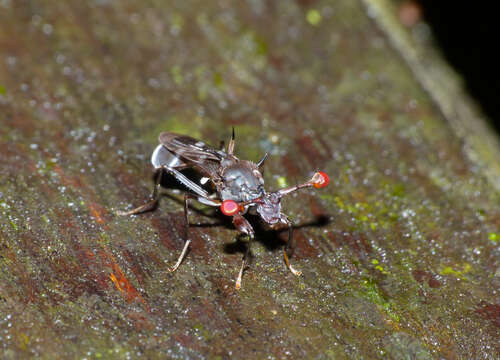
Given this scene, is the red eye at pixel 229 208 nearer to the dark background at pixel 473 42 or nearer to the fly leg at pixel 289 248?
the fly leg at pixel 289 248

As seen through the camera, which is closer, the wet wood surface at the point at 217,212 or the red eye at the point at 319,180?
the wet wood surface at the point at 217,212

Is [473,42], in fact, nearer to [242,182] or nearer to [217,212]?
[242,182]

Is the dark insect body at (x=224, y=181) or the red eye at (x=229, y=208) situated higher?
the red eye at (x=229, y=208)

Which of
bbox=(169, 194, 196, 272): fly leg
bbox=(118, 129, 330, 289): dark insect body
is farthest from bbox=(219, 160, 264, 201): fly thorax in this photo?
bbox=(169, 194, 196, 272): fly leg

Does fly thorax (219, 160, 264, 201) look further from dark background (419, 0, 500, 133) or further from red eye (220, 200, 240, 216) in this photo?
dark background (419, 0, 500, 133)

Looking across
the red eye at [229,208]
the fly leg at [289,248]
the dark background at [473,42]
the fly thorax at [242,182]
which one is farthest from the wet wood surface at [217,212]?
the dark background at [473,42]

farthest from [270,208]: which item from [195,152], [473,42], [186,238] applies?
[473,42]

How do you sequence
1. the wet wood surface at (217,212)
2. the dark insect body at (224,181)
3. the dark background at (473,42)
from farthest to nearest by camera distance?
the dark background at (473,42) → the dark insect body at (224,181) → the wet wood surface at (217,212)
